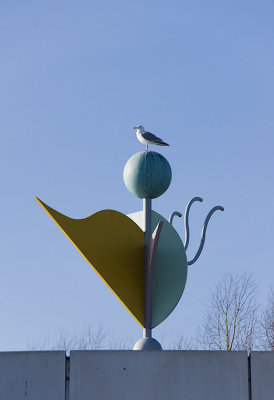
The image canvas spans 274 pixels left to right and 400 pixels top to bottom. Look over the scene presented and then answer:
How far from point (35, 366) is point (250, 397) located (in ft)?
6.03

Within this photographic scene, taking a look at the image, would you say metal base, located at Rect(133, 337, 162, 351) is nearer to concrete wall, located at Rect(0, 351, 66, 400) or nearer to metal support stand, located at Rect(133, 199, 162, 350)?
metal support stand, located at Rect(133, 199, 162, 350)

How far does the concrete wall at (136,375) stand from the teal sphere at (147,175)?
474 centimetres

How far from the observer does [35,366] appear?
22.2 feet

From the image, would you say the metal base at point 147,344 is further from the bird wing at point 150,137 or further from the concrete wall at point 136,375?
the concrete wall at point 136,375

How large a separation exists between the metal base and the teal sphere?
2022 millimetres

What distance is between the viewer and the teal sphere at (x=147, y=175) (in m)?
11.3

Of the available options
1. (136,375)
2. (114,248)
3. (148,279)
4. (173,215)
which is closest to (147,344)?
(148,279)

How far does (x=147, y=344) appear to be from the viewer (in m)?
10.6

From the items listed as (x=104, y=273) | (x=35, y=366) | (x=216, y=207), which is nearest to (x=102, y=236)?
(x=104, y=273)

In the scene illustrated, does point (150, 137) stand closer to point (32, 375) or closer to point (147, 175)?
point (147, 175)

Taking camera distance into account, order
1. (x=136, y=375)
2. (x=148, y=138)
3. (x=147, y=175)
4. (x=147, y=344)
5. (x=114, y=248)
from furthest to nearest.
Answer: (x=148, y=138), (x=147, y=175), (x=114, y=248), (x=147, y=344), (x=136, y=375)

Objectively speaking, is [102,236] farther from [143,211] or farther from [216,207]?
[216,207]

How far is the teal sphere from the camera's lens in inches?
444

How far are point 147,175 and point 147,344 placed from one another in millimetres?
2340
